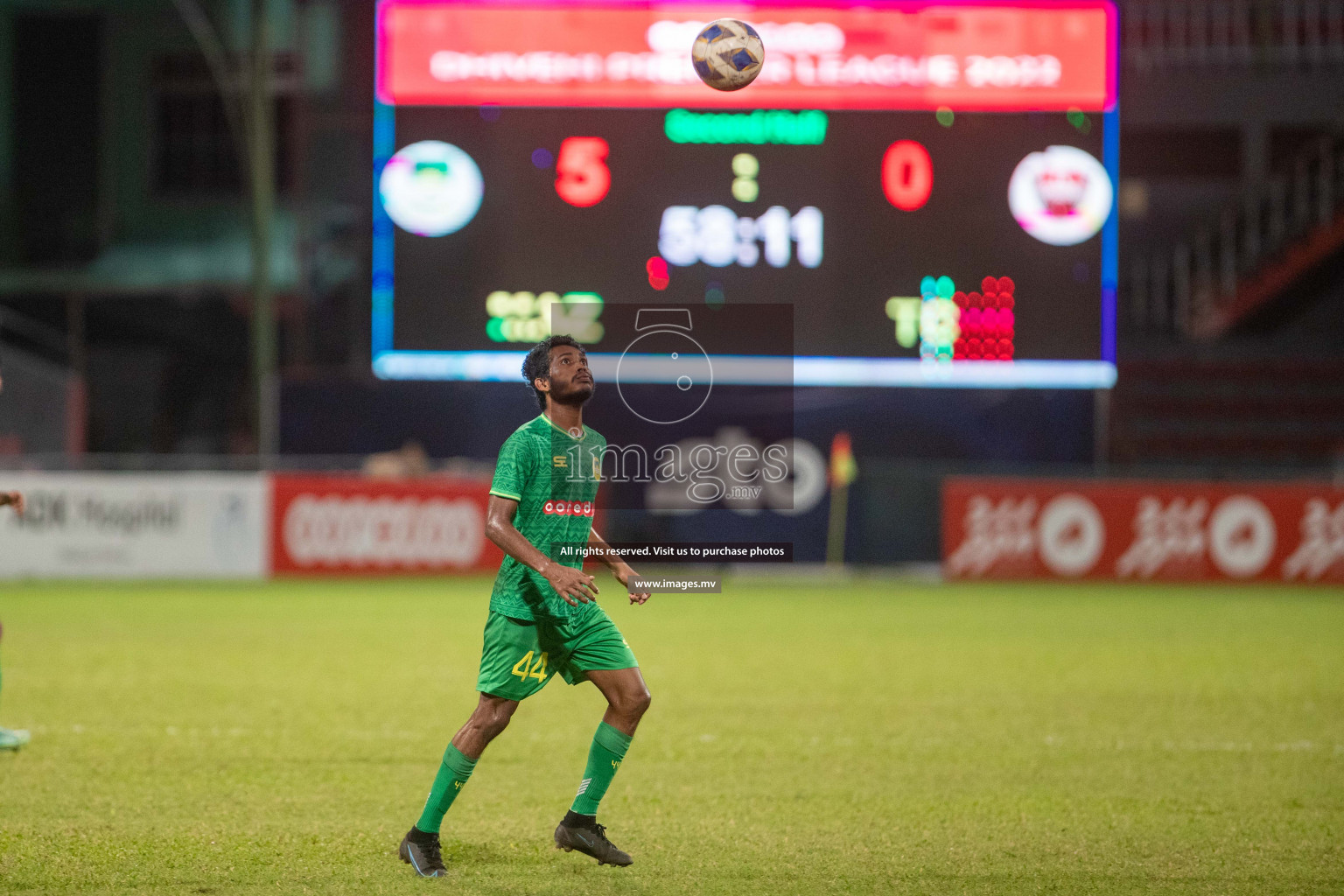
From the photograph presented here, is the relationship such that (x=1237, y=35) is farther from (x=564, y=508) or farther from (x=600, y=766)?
(x=600, y=766)

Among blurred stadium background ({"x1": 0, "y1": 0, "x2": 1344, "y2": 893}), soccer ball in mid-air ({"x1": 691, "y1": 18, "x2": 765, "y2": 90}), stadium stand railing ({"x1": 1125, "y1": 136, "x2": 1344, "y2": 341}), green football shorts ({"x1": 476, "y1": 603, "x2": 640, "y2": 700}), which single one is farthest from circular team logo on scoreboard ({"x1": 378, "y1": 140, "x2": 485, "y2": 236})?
stadium stand railing ({"x1": 1125, "y1": 136, "x2": 1344, "y2": 341})

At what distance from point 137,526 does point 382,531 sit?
2.90 meters

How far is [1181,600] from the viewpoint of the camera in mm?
16453

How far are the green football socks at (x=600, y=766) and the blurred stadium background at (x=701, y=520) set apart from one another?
284mm

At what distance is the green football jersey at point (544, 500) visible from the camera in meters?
4.97

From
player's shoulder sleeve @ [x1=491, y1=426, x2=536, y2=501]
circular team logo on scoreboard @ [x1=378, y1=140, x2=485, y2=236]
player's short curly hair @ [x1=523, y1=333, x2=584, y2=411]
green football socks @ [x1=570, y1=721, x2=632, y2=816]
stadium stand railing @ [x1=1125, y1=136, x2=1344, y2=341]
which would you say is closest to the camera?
player's shoulder sleeve @ [x1=491, y1=426, x2=536, y2=501]

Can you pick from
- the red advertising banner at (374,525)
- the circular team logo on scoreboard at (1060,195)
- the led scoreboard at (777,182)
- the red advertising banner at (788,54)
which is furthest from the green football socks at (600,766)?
the red advertising banner at (374,525)

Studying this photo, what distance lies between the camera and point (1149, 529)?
60.6ft

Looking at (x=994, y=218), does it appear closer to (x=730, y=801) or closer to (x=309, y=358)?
(x=730, y=801)

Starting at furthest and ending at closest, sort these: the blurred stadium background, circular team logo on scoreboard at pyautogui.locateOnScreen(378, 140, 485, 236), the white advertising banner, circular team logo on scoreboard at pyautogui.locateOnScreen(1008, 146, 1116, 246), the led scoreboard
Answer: the white advertising banner → circular team logo on scoreboard at pyautogui.locateOnScreen(378, 140, 485, 236) → circular team logo on scoreboard at pyautogui.locateOnScreen(1008, 146, 1116, 246) → the led scoreboard → the blurred stadium background

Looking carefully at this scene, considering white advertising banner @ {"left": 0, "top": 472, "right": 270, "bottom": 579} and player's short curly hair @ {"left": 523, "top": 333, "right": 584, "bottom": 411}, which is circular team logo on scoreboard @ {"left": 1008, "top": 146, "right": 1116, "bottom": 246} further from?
player's short curly hair @ {"left": 523, "top": 333, "right": 584, "bottom": 411}

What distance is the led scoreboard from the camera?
1517cm

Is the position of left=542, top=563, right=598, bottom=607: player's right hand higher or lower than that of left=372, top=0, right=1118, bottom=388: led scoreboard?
lower

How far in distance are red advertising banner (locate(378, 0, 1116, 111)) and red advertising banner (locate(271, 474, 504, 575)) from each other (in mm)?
4845
